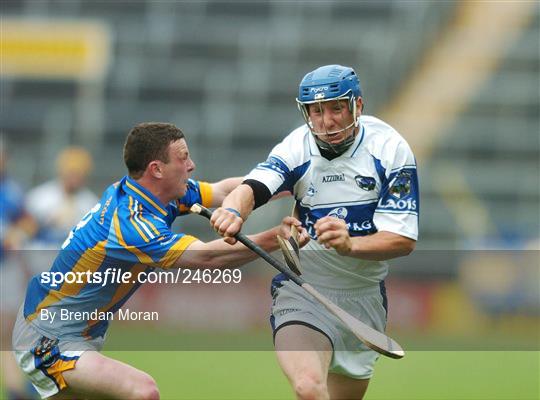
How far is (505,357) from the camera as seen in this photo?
40.7 ft

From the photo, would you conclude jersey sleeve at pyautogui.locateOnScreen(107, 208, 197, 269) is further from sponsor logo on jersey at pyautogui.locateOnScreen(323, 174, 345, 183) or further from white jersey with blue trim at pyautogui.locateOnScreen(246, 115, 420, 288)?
sponsor logo on jersey at pyautogui.locateOnScreen(323, 174, 345, 183)

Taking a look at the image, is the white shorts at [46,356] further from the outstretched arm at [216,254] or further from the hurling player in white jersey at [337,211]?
the hurling player in white jersey at [337,211]

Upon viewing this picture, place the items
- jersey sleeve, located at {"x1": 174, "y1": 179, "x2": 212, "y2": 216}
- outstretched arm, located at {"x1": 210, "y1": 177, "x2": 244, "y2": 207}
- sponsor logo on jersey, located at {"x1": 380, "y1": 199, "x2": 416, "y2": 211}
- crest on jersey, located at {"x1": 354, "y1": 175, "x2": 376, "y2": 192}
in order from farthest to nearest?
outstretched arm, located at {"x1": 210, "y1": 177, "x2": 244, "y2": 207} < jersey sleeve, located at {"x1": 174, "y1": 179, "x2": 212, "y2": 216} < crest on jersey, located at {"x1": 354, "y1": 175, "x2": 376, "y2": 192} < sponsor logo on jersey, located at {"x1": 380, "y1": 199, "x2": 416, "y2": 211}

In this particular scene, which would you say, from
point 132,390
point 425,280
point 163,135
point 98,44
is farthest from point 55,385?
point 98,44

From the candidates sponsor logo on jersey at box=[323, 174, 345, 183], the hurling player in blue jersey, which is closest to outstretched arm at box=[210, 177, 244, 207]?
the hurling player in blue jersey

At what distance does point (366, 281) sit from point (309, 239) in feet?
1.69

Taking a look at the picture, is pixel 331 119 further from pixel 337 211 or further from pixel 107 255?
pixel 107 255

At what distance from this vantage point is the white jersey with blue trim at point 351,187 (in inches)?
208

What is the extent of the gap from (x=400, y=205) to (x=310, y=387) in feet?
3.29

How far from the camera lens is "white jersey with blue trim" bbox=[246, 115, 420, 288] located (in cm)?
529

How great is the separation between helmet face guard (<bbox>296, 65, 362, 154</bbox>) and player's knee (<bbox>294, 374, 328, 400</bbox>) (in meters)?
1.14

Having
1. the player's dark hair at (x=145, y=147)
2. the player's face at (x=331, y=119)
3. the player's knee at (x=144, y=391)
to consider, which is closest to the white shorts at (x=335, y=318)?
the player's knee at (x=144, y=391)

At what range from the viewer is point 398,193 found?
5285 mm

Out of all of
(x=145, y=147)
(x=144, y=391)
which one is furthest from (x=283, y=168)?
(x=144, y=391)
